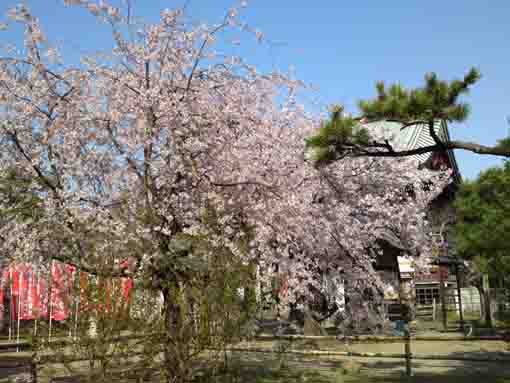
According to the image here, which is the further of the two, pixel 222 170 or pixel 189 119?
pixel 222 170

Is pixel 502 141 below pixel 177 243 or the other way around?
the other way around

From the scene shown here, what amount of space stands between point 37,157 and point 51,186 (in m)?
0.51

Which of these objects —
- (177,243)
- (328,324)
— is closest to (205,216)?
(177,243)

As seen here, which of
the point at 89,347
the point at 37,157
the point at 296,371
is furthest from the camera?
the point at 296,371

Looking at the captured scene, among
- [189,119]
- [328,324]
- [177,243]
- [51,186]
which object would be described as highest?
[189,119]

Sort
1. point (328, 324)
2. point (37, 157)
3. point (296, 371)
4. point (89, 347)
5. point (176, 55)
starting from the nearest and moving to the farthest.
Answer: point (89, 347) → point (37, 157) → point (176, 55) → point (296, 371) → point (328, 324)

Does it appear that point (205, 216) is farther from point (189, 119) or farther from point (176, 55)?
point (176, 55)

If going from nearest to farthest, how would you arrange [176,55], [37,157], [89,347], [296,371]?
[89,347] < [37,157] < [176,55] < [296,371]

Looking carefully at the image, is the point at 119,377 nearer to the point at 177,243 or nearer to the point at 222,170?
the point at 177,243

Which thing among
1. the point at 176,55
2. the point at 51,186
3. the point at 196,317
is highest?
the point at 176,55

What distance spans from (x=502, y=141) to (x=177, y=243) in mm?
5031

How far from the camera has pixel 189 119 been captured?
8484 millimetres

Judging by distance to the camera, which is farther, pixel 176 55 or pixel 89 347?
pixel 176 55

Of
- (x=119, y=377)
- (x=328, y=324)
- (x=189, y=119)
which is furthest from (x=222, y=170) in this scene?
(x=328, y=324)
